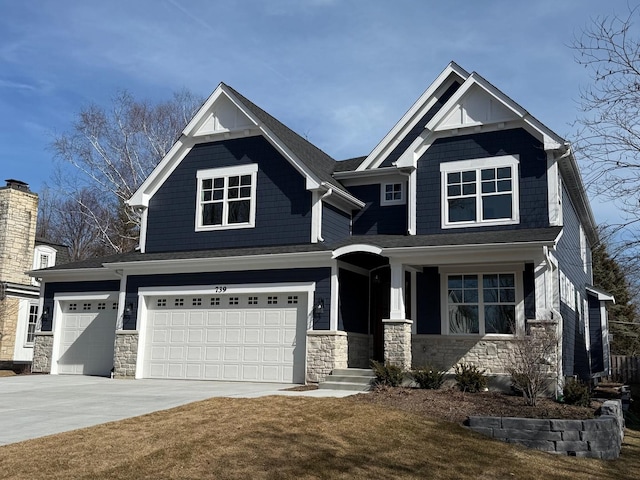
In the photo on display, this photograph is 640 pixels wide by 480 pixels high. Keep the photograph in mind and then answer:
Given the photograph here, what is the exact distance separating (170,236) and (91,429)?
10.3 metres

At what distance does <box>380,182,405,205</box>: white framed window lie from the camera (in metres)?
19.2

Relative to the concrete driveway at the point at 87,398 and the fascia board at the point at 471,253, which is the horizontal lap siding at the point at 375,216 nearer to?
the fascia board at the point at 471,253

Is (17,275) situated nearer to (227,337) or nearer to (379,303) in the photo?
(227,337)

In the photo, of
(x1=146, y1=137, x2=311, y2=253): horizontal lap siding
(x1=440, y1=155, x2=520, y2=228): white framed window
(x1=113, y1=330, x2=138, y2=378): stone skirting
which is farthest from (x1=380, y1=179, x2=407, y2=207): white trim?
(x1=113, y1=330, x2=138, y2=378): stone skirting

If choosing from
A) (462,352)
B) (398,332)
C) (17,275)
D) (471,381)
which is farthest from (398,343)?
(17,275)

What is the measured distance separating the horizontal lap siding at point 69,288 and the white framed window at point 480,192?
425 inches

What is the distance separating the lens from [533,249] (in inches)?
587

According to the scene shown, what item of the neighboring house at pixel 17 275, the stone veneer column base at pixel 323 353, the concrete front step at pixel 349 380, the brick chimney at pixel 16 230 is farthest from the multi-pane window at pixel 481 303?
the brick chimney at pixel 16 230

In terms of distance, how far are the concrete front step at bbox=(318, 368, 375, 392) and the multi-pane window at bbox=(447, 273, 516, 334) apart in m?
2.67

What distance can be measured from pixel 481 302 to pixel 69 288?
43.9 feet

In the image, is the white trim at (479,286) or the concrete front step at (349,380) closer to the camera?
the concrete front step at (349,380)

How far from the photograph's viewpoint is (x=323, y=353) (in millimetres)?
16781

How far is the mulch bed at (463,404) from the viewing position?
11328 mm

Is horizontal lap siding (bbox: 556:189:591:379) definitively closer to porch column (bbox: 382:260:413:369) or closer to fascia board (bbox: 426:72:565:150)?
fascia board (bbox: 426:72:565:150)
